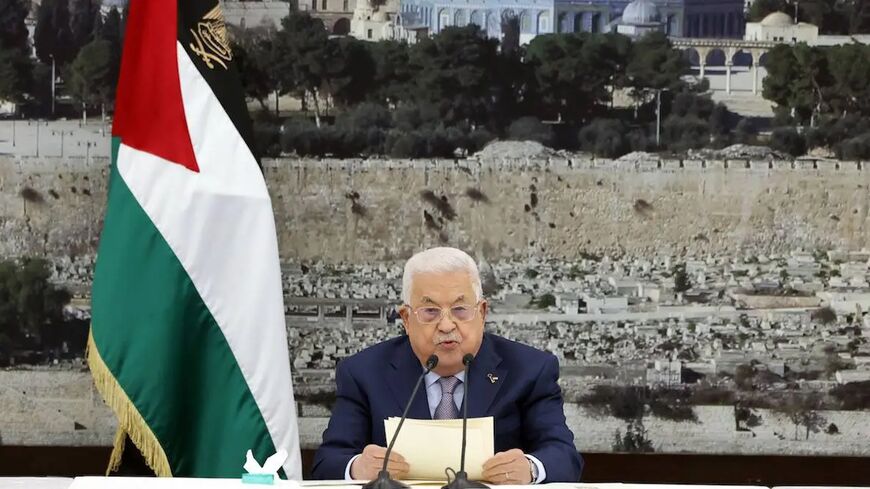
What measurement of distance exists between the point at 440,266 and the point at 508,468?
515 mm

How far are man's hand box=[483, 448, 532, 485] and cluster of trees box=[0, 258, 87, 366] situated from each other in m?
2.01

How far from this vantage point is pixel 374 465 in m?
3.01

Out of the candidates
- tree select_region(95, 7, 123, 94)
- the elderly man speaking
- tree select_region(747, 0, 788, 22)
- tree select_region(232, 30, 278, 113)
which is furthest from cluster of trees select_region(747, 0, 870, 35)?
tree select_region(95, 7, 123, 94)

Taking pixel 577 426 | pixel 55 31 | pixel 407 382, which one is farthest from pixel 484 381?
pixel 55 31

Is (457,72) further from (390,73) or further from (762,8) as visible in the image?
(762,8)

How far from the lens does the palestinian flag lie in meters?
3.81

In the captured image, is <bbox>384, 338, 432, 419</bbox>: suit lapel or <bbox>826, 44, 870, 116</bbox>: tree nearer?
<bbox>384, 338, 432, 419</bbox>: suit lapel

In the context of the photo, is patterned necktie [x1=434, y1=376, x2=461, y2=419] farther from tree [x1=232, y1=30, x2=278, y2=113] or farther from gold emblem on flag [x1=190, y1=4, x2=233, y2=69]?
tree [x1=232, y1=30, x2=278, y2=113]

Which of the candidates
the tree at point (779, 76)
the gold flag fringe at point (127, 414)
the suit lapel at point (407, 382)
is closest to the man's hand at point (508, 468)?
the suit lapel at point (407, 382)

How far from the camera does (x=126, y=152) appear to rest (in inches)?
152

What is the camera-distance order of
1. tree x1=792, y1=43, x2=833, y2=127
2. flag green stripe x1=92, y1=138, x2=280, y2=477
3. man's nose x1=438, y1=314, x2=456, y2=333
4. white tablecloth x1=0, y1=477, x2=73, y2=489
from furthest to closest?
tree x1=792, y1=43, x2=833, y2=127 < flag green stripe x1=92, y1=138, x2=280, y2=477 < man's nose x1=438, y1=314, x2=456, y2=333 < white tablecloth x1=0, y1=477, x2=73, y2=489

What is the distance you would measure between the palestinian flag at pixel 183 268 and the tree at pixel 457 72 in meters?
0.82

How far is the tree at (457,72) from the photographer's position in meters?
4.48

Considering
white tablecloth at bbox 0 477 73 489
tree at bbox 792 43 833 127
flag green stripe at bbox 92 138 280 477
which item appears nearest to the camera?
white tablecloth at bbox 0 477 73 489
